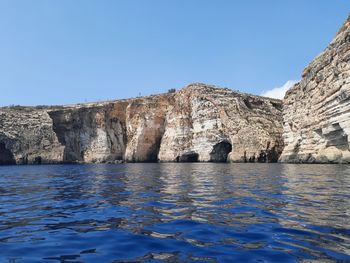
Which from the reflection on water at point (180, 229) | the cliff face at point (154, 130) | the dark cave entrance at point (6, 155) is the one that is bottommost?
the reflection on water at point (180, 229)

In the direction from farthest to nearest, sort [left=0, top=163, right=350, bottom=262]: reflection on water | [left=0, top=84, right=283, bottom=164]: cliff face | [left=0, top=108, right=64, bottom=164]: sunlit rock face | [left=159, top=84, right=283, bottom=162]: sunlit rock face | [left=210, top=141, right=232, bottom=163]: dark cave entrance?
[left=0, top=108, right=64, bottom=164]: sunlit rock face, [left=210, top=141, right=232, bottom=163]: dark cave entrance, [left=0, top=84, right=283, bottom=164]: cliff face, [left=159, top=84, right=283, bottom=162]: sunlit rock face, [left=0, top=163, right=350, bottom=262]: reflection on water

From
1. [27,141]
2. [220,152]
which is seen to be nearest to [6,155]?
[27,141]

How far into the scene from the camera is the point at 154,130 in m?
80.5

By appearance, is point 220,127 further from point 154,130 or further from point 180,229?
point 180,229

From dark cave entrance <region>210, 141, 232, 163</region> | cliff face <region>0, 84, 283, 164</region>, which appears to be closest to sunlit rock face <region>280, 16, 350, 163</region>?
cliff face <region>0, 84, 283, 164</region>

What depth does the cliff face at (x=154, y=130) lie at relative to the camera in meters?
64.2

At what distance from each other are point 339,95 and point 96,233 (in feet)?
118

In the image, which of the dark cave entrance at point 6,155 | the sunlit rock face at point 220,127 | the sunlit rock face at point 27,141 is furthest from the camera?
the dark cave entrance at point 6,155

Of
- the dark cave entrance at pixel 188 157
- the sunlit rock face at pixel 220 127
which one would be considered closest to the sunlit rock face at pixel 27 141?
the sunlit rock face at pixel 220 127

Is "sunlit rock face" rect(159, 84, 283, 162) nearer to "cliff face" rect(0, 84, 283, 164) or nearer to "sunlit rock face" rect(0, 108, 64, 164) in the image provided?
"cliff face" rect(0, 84, 283, 164)

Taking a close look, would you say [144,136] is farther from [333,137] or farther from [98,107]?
[333,137]

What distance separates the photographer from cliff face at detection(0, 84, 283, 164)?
6423cm

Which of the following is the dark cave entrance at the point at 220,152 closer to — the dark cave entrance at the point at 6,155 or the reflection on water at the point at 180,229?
the reflection on water at the point at 180,229

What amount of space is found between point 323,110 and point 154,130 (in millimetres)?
44424
